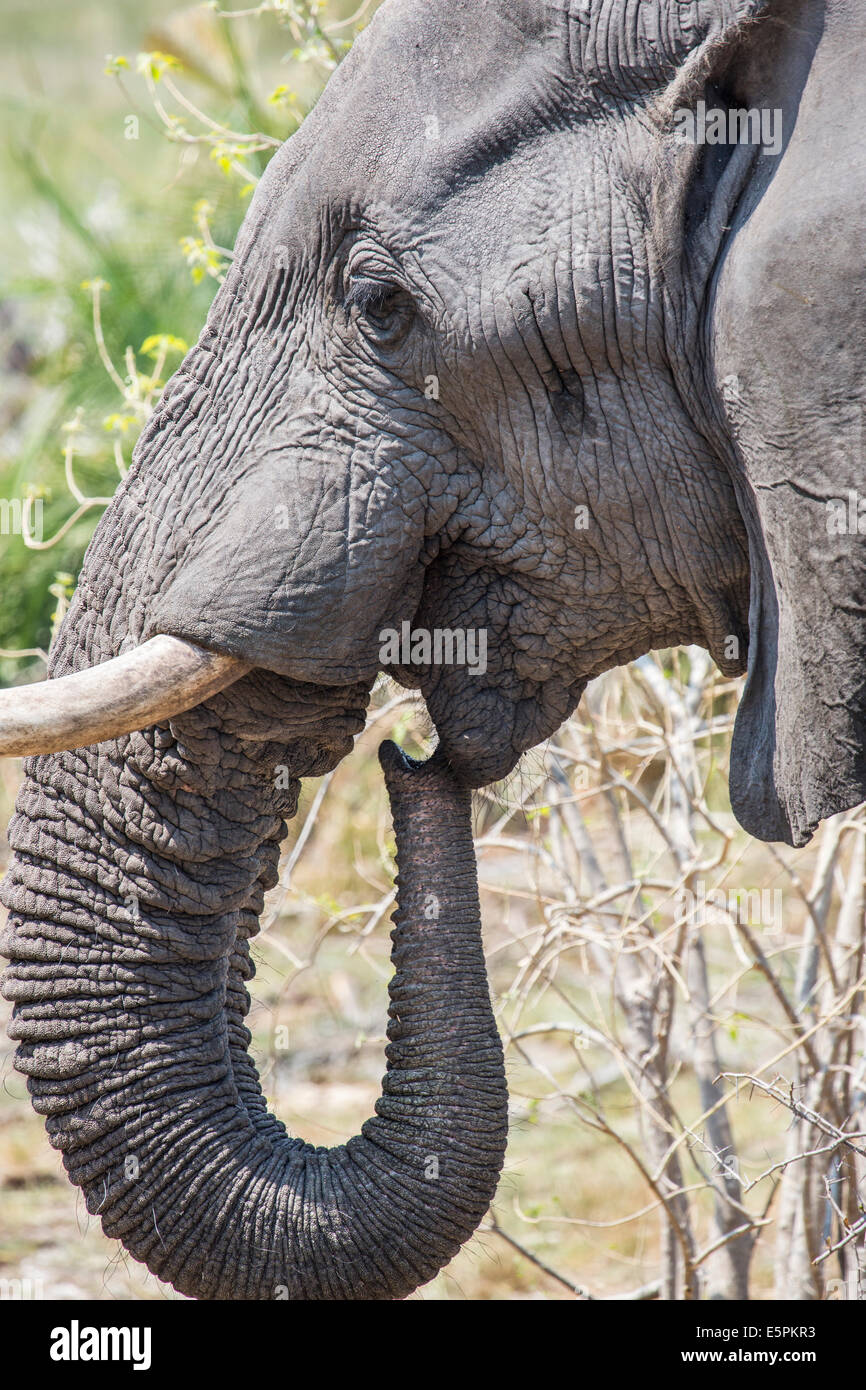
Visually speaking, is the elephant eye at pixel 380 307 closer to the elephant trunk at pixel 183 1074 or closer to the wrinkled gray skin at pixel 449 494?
the wrinkled gray skin at pixel 449 494

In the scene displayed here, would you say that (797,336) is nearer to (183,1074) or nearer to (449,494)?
(449,494)

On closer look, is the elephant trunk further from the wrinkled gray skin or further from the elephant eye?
the elephant eye

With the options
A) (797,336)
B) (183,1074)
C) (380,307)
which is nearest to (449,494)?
(380,307)

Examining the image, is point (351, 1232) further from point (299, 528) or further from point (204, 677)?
point (299, 528)

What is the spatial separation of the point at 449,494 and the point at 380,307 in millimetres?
260

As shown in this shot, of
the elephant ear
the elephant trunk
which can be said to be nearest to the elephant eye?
the elephant ear

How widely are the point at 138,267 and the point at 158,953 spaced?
18.0 ft

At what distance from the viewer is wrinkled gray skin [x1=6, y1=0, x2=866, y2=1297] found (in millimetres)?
1884

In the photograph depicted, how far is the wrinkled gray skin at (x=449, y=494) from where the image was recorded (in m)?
1.88

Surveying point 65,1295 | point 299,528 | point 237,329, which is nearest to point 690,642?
point 299,528

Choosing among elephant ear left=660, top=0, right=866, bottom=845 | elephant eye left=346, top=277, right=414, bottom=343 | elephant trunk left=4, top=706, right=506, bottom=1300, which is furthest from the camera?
elephant trunk left=4, top=706, right=506, bottom=1300

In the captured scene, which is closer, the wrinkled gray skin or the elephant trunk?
the wrinkled gray skin

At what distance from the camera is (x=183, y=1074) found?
7.32ft

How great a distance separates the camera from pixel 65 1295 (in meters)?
4.77
